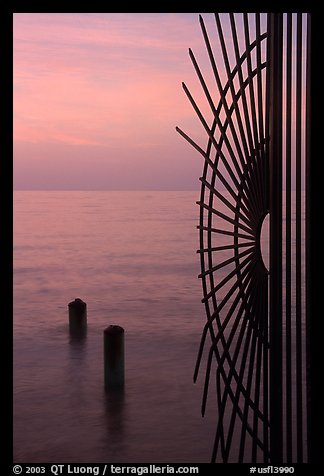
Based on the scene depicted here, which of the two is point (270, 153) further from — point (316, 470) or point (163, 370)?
point (163, 370)

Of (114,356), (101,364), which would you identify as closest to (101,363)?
(101,364)

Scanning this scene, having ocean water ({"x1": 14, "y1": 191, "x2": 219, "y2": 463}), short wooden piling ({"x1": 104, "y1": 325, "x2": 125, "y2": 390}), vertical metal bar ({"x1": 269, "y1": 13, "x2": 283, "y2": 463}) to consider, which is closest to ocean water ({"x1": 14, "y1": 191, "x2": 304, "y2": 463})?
ocean water ({"x1": 14, "y1": 191, "x2": 219, "y2": 463})

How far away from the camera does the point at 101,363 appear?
805cm

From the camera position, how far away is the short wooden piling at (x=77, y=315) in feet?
30.4

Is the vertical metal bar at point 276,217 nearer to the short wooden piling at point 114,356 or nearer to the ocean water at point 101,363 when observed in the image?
the ocean water at point 101,363

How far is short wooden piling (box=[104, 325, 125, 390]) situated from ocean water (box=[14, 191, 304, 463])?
0.50ft

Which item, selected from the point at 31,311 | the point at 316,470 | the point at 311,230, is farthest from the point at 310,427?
the point at 31,311

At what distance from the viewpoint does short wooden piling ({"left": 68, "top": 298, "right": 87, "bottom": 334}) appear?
9.27m

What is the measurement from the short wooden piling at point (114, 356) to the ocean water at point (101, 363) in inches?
5.7

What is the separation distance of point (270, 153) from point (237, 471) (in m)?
1.31

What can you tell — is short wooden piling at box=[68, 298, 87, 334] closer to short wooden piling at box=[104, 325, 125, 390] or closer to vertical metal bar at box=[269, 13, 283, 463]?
short wooden piling at box=[104, 325, 125, 390]
